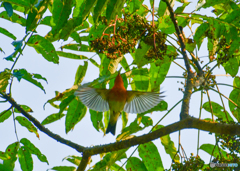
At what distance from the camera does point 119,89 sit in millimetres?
3271

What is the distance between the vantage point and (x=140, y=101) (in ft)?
11.7

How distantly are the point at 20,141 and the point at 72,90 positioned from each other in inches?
34.8

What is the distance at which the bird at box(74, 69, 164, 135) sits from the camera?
3193mm

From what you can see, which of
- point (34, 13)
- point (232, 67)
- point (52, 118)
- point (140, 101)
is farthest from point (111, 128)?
point (34, 13)

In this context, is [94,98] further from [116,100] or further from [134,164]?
[134,164]

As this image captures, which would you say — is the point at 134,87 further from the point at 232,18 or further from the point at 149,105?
the point at 232,18

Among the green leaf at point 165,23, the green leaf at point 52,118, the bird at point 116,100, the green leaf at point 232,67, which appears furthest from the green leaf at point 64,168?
the green leaf at point 232,67

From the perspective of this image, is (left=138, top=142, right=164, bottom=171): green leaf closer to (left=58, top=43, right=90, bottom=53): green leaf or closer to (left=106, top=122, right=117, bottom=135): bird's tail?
(left=106, top=122, right=117, bottom=135): bird's tail

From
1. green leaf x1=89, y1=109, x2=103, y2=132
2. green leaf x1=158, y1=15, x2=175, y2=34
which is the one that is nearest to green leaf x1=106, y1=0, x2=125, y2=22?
green leaf x1=158, y1=15, x2=175, y2=34

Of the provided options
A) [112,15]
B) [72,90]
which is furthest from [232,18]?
[72,90]

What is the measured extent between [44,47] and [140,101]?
1.48 metres

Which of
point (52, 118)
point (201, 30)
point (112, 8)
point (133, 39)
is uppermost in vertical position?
point (201, 30)

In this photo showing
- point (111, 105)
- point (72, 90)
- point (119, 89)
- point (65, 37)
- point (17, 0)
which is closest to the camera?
point (17, 0)

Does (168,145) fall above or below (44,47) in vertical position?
below
